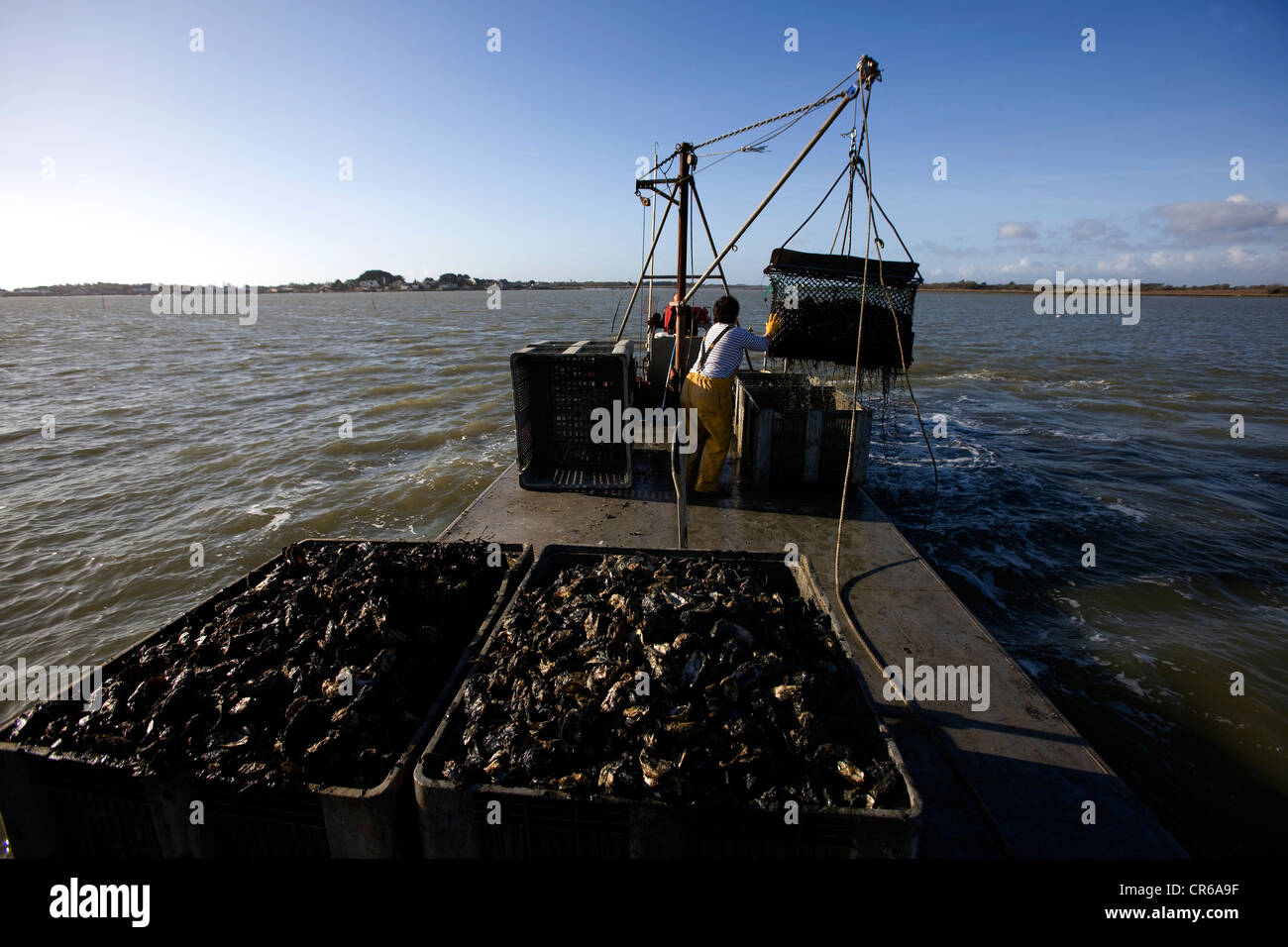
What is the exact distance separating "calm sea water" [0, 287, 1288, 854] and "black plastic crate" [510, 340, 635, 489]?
8.34 ft

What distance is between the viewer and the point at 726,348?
6328mm

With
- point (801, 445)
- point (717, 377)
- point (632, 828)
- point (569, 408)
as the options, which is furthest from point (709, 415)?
point (632, 828)

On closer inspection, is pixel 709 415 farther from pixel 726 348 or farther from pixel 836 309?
pixel 836 309

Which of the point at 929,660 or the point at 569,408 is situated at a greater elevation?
the point at 569,408

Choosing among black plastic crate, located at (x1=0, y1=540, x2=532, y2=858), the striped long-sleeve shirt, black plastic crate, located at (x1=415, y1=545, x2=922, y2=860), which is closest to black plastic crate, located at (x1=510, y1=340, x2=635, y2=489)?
the striped long-sleeve shirt

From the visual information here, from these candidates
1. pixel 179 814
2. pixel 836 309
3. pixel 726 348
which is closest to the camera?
pixel 179 814

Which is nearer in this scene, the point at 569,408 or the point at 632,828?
the point at 632,828

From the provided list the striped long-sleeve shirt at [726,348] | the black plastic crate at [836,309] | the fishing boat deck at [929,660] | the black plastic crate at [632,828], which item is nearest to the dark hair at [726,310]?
the striped long-sleeve shirt at [726,348]

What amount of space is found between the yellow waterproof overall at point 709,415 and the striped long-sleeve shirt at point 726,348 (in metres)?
0.07

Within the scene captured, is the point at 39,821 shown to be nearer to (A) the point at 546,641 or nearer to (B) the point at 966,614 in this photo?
(A) the point at 546,641

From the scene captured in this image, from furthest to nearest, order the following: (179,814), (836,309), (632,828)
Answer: (836,309) < (179,814) < (632,828)

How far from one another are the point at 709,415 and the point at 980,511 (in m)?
5.28

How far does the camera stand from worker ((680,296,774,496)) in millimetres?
6328

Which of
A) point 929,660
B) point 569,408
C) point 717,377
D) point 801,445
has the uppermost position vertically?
point 717,377
